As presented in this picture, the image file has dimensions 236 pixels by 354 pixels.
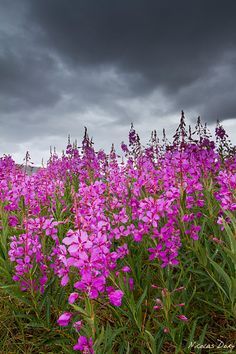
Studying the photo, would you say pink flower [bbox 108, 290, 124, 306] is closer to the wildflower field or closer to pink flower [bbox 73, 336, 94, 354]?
the wildflower field

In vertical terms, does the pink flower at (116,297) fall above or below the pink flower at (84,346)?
above

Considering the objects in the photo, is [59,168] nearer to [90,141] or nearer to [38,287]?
[90,141]

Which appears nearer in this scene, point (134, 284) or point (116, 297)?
point (116, 297)

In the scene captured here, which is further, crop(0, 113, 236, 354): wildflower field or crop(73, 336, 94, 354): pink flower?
crop(0, 113, 236, 354): wildflower field

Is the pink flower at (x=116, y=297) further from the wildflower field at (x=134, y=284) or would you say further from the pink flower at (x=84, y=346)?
the pink flower at (x=84, y=346)

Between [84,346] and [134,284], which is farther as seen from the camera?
[134,284]

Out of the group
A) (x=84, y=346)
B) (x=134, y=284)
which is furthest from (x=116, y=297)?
(x=134, y=284)

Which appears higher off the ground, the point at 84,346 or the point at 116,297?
the point at 116,297

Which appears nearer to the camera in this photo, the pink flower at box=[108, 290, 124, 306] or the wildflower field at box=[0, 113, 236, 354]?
the pink flower at box=[108, 290, 124, 306]

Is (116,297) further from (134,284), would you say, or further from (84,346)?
(134,284)

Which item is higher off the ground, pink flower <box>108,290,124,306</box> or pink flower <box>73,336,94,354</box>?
pink flower <box>108,290,124,306</box>

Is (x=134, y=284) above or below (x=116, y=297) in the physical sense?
below

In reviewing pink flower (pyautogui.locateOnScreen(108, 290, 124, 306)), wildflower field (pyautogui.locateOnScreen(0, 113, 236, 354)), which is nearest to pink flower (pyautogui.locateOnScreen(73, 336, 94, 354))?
wildflower field (pyautogui.locateOnScreen(0, 113, 236, 354))

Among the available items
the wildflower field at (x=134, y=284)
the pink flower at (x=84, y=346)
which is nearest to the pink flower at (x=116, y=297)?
the wildflower field at (x=134, y=284)
